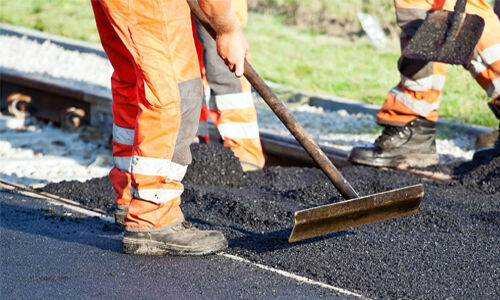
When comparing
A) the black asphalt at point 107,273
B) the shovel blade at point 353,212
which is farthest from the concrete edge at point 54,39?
the shovel blade at point 353,212

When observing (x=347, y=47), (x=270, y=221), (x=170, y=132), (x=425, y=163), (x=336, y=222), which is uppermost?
(x=170, y=132)

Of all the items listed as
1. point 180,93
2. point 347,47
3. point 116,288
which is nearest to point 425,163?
point 180,93

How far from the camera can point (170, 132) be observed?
3.83 m

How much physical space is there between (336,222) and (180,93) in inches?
37.6

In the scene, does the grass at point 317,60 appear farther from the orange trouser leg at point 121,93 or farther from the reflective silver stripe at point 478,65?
the orange trouser leg at point 121,93

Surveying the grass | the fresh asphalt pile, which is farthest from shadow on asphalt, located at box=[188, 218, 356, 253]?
the grass

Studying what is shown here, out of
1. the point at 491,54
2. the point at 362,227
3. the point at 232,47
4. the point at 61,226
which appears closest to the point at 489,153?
the point at 491,54

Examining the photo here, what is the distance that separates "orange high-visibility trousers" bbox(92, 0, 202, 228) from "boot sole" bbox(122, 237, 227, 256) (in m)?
0.09

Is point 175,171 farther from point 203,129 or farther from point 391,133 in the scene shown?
point 391,133

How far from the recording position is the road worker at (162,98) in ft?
12.3

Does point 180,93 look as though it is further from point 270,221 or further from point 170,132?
point 270,221

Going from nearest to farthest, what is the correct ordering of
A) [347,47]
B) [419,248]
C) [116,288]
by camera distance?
[116,288]
[419,248]
[347,47]

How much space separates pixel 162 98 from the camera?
3.78 meters

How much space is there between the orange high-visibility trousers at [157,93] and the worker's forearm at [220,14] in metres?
0.14
